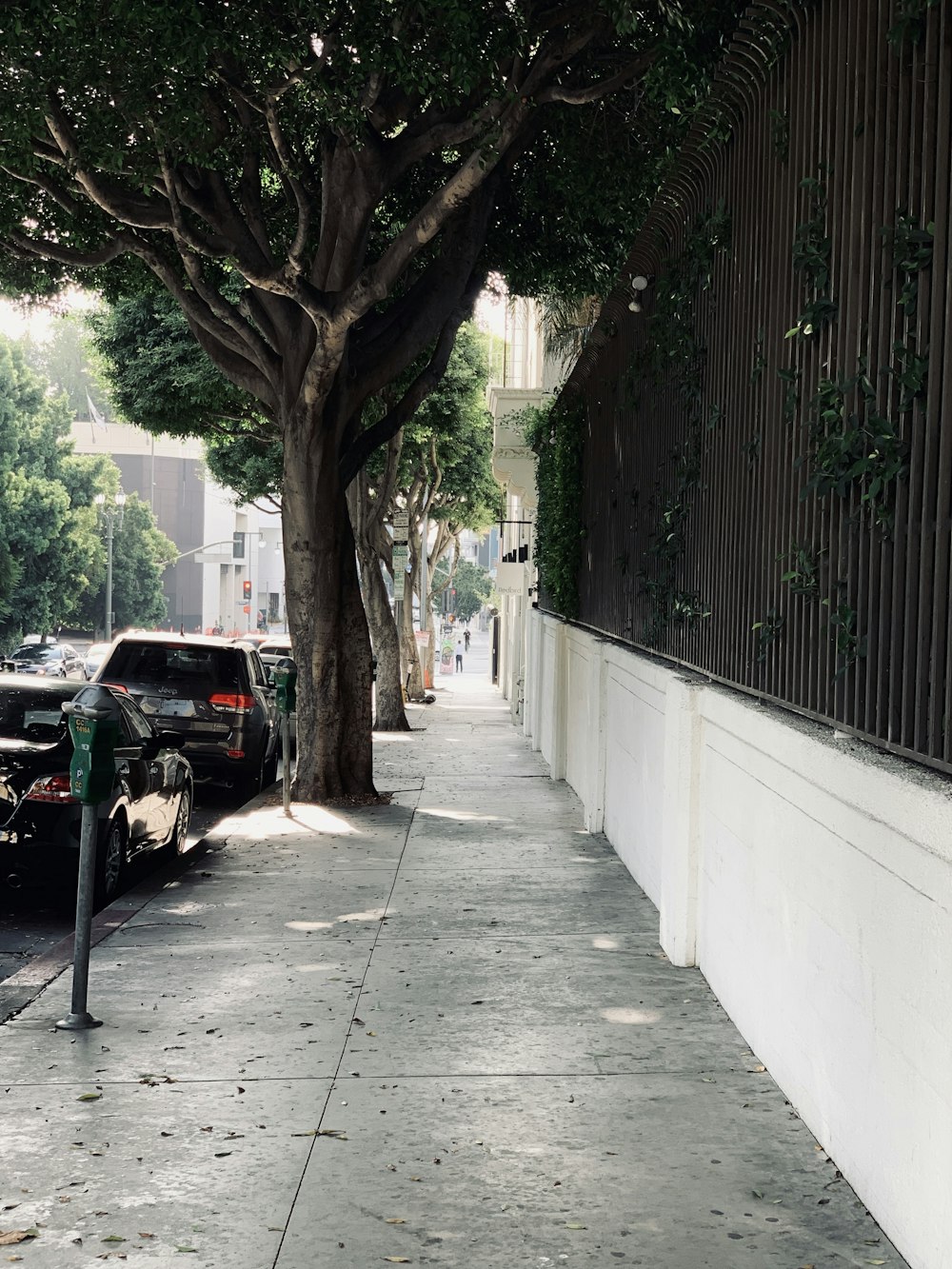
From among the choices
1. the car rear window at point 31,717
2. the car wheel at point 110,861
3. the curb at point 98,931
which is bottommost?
the curb at point 98,931

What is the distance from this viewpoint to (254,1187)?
480 centimetres

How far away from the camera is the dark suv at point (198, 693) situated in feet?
52.5

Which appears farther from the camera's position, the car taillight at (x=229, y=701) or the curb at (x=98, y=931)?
the car taillight at (x=229, y=701)

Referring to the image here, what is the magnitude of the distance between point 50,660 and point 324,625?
37379 mm

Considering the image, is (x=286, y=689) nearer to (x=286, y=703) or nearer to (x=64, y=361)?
(x=286, y=703)

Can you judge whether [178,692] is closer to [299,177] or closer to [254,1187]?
[299,177]

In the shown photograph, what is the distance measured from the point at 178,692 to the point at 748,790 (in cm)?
1062

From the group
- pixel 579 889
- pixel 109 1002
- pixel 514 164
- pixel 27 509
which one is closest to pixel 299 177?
pixel 514 164

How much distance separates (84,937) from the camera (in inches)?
265

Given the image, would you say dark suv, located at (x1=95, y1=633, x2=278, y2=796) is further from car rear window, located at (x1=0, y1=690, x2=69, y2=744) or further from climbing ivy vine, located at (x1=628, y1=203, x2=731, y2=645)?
climbing ivy vine, located at (x1=628, y1=203, x2=731, y2=645)

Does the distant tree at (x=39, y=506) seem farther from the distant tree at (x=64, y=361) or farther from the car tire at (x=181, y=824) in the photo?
the distant tree at (x=64, y=361)

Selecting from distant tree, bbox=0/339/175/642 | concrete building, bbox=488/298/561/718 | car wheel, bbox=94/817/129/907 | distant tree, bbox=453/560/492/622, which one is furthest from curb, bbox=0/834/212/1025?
distant tree, bbox=453/560/492/622

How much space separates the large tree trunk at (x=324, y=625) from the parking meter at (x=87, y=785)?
783 centimetres

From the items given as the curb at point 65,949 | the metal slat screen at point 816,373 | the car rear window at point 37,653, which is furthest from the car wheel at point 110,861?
the car rear window at point 37,653
